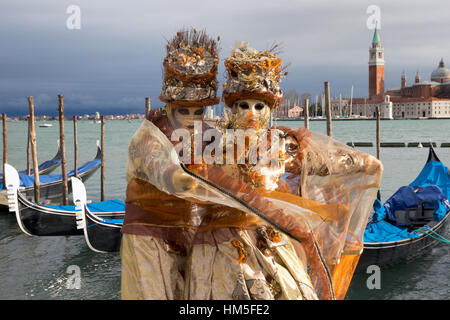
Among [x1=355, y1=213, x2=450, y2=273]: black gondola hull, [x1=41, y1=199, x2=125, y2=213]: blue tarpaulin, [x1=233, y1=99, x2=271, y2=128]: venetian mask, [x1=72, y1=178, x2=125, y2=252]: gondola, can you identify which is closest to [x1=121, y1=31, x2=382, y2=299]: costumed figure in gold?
[x1=233, y1=99, x2=271, y2=128]: venetian mask

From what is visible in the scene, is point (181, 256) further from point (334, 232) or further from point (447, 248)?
point (447, 248)

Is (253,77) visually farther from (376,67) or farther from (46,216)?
(376,67)

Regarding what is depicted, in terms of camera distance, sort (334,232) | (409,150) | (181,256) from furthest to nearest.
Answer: (409,150) < (334,232) < (181,256)

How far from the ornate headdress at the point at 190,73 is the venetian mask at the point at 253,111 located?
144 millimetres

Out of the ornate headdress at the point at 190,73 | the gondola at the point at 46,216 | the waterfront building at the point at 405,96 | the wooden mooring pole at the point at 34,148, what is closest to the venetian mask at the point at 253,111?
the ornate headdress at the point at 190,73

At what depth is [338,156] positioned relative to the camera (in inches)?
79.6

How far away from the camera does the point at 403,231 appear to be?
313 inches

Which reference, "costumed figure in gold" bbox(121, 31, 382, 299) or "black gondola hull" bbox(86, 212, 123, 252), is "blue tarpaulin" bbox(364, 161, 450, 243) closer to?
"black gondola hull" bbox(86, 212, 123, 252)

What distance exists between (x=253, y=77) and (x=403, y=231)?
22.4ft

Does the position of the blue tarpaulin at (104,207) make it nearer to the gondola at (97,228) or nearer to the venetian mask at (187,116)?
the gondola at (97,228)

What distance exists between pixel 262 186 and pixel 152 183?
0.49 metres

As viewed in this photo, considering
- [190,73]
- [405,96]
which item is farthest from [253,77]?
[405,96]

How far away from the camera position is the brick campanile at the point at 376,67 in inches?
4119
